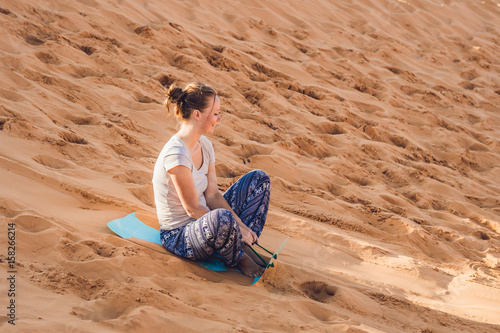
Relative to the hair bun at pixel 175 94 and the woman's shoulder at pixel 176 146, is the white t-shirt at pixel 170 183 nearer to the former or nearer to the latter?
the woman's shoulder at pixel 176 146

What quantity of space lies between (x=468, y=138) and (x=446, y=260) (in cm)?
270

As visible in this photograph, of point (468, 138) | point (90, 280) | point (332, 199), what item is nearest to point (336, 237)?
point (332, 199)

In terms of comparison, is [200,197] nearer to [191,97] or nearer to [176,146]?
[176,146]

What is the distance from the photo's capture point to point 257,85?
5.65 m

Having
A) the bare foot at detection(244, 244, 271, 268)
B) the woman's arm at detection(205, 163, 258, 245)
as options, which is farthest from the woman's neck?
the bare foot at detection(244, 244, 271, 268)

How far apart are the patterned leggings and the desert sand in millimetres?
93

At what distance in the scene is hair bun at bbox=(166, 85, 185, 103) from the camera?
9.44 ft

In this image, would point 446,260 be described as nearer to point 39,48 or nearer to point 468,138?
point 468,138

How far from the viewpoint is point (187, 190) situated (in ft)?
9.05

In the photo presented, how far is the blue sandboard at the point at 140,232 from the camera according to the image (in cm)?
281

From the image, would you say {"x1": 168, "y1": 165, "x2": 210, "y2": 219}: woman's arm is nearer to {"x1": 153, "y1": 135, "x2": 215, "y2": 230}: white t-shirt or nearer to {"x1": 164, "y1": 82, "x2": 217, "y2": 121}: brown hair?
{"x1": 153, "y1": 135, "x2": 215, "y2": 230}: white t-shirt

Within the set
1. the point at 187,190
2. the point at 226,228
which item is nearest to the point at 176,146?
the point at 187,190

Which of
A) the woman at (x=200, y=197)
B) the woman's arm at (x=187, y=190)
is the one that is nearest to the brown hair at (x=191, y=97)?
the woman at (x=200, y=197)

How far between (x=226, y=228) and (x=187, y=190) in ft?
1.03
